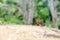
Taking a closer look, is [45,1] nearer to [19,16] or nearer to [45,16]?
[45,16]

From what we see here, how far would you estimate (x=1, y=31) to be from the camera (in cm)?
498

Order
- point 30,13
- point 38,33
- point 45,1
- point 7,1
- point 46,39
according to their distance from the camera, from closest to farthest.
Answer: point 46,39, point 38,33, point 30,13, point 7,1, point 45,1

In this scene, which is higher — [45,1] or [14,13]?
[45,1]

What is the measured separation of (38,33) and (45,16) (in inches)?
379

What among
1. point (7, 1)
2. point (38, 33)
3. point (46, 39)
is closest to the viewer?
point (46, 39)

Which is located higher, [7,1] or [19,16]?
[7,1]

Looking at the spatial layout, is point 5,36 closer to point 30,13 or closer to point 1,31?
point 1,31

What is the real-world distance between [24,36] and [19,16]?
965cm

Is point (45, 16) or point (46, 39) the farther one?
point (45, 16)

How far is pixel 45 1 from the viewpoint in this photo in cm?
1412

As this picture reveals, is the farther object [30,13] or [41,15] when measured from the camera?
[41,15]

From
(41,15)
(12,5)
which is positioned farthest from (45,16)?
(12,5)

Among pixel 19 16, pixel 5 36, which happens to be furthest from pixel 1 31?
pixel 19 16

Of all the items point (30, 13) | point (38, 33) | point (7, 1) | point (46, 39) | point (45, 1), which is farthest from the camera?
point (45, 1)
